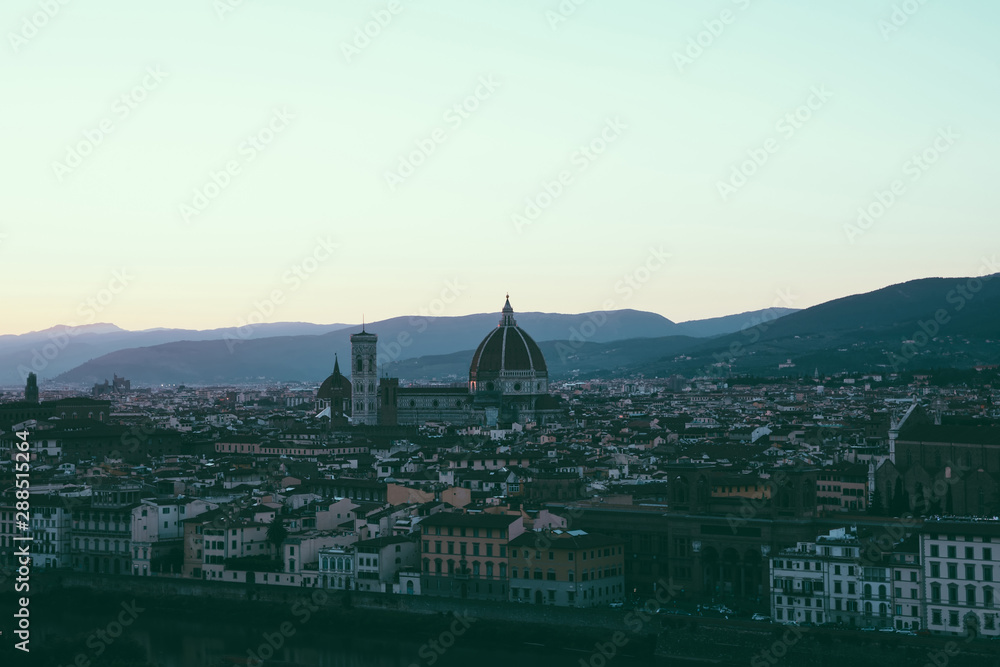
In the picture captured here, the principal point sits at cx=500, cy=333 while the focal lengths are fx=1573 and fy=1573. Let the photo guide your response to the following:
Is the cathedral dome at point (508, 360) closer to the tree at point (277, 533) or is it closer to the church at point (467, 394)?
the church at point (467, 394)

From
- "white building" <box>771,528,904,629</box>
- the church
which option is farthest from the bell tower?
"white building" <box>771,528,904,629</box>

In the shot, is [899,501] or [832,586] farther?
[899,501]

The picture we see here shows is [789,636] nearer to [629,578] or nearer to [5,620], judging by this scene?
[629,578]

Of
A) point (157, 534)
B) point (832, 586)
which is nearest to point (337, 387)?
point (157, 534)

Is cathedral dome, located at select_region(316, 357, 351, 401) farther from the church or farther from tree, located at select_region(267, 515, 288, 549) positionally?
tree, located at select_region(267, 515, 288, 549)

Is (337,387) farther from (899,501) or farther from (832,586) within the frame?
(832,586)
